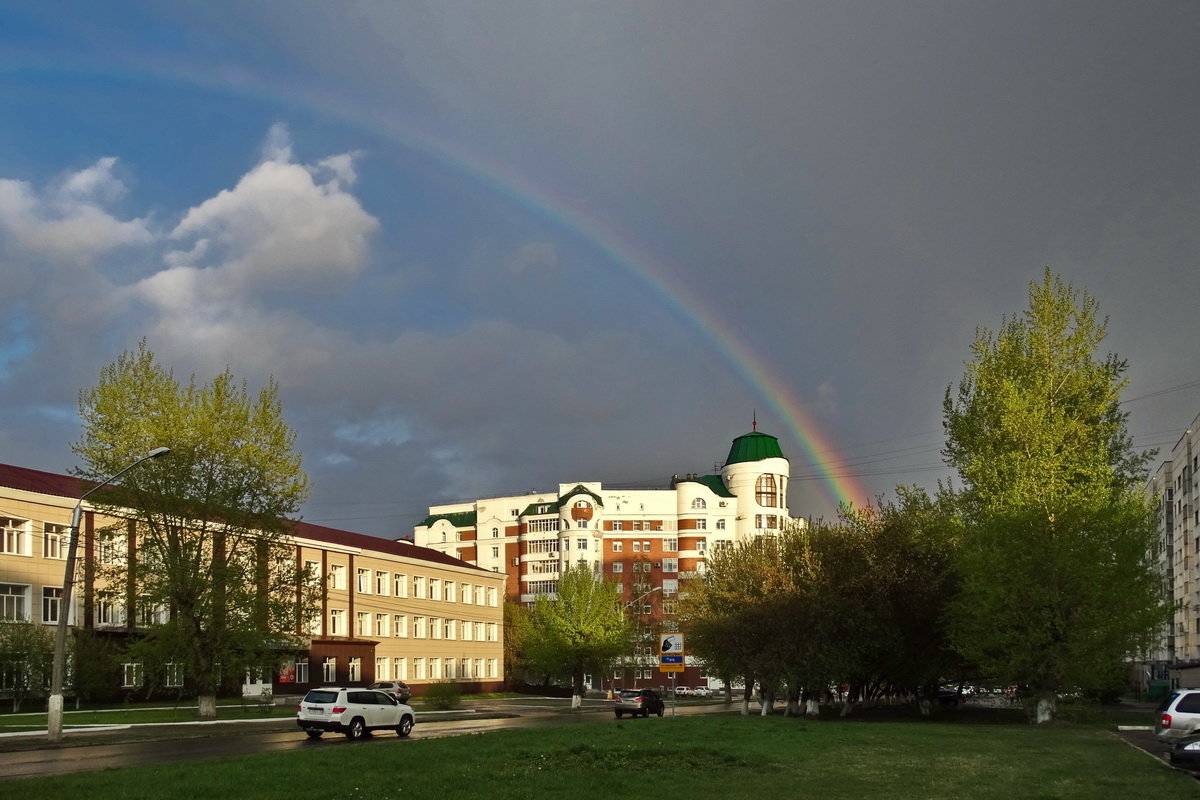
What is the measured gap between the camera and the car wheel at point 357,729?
39750mm

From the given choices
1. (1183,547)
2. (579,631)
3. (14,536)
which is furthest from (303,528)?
(1183,547)

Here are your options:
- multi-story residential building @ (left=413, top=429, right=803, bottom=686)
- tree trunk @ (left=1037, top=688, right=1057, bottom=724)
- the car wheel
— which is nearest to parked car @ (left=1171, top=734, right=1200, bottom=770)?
the car wheel

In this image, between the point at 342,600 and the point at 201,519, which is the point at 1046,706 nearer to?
the point at 201,519

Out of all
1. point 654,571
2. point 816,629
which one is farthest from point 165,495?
point 654,571

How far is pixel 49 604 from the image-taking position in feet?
211

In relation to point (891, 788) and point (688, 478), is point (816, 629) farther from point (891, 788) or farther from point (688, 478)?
point (688, 478)

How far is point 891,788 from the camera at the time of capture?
21172 millimetres

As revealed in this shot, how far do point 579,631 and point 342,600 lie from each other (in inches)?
778

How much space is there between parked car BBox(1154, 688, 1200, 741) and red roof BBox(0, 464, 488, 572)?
43.2m

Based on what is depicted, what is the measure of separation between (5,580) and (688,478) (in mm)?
113198

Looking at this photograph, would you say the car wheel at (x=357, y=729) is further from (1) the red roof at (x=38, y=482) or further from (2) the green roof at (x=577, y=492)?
(2) the green roof at (x=577, y=492)

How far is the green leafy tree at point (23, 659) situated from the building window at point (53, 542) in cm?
719

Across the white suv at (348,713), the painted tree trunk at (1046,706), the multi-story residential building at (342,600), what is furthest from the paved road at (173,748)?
the painted tree trunk at (1046,706)

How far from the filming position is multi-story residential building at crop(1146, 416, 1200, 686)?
108 meters
